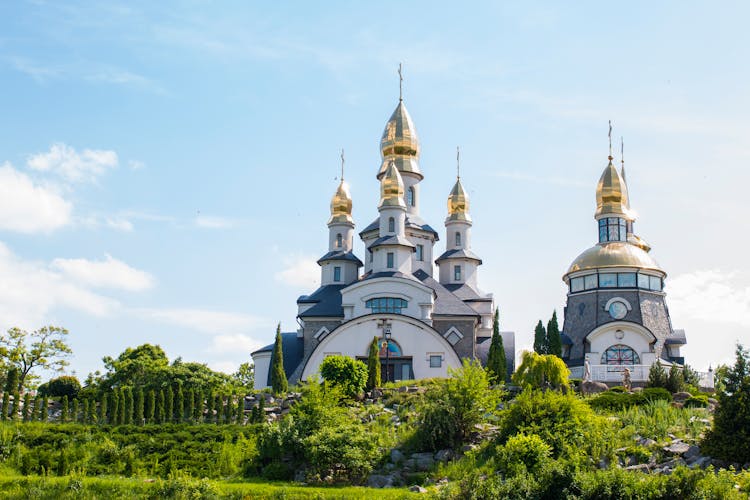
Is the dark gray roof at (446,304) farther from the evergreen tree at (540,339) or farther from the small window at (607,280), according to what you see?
the small window at (607,280)

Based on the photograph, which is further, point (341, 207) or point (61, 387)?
point (341, 207)

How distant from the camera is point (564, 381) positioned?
3219cm

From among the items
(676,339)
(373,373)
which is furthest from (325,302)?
(676,339)

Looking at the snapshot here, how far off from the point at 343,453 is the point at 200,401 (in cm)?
888

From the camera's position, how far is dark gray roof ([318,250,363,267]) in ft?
166

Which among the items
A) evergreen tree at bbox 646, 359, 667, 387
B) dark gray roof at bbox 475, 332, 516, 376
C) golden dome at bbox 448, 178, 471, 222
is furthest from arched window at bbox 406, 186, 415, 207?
evergreen tree at bbox 646, 359, 667, 387

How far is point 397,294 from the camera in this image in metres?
44.7

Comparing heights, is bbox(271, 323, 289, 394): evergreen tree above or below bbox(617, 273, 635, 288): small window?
below

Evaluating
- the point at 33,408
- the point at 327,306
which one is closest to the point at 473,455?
the point at 33,408

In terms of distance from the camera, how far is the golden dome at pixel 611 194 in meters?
50.0

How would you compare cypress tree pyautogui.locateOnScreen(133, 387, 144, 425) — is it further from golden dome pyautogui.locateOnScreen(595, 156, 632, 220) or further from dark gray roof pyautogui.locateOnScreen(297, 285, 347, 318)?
golden dome pyautogui.locateOnScreen(595, 156, 632, 220)

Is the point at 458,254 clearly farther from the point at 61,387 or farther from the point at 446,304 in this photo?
the point at 61,387

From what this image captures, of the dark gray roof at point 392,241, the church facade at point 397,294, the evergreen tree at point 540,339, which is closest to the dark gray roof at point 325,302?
the church facade at point 397,294

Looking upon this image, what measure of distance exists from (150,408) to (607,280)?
23.9 meters
